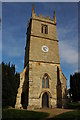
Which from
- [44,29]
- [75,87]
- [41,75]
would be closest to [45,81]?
[41,75]

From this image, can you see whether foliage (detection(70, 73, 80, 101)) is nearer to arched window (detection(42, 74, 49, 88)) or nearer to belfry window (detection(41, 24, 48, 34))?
arched window (detection(42, 74, 49, 88))

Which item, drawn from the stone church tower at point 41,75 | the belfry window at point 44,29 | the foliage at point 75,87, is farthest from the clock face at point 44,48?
the foliage at point 75,87

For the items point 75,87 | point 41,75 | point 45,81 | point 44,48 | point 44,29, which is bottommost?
point 75,87

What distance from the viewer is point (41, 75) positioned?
25.0 m

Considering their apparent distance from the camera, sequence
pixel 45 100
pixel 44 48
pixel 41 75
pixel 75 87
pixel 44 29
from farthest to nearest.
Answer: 1. pixel 44 29
2. pixel 75 87
3. pixel 44 48
4. pixel 41 75
5. pixel 45 100

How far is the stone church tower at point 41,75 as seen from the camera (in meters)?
23.2

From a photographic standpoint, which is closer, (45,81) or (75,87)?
(45,81)

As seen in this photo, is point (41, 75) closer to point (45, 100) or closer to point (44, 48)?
point (45, 100)

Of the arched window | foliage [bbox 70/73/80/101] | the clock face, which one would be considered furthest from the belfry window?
foliage [bbox 70/73/80/101]

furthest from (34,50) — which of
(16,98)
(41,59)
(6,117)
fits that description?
(6,117)

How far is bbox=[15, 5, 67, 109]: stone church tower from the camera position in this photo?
2325 centimetres

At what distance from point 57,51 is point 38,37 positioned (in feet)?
17.6

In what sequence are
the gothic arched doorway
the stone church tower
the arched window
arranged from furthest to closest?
the arched window → the gothic arched doorway → the stone church tower

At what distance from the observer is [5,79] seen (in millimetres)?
22266
